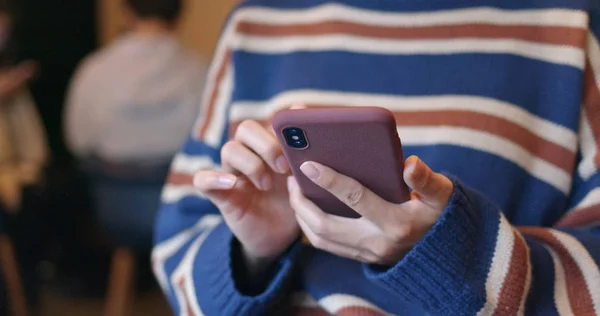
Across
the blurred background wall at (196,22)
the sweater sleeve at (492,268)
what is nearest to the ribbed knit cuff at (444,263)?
the sweater sleeve at (492,268)

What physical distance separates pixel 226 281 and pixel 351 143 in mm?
230

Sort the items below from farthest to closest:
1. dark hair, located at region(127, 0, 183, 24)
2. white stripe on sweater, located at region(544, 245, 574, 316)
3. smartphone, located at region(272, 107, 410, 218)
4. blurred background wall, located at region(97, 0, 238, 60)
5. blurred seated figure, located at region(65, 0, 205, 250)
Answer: blurred background wall, located at region(97, 0, 238, 60)
dark hair, located at region(127, 0, 183, 24)
blurred seated figure, located at region(65, 0, 205, 250)
white stripe on sweater, located at region(544, 245, 574, 316)
smartphone, located at region(272, 107, 410, 218)

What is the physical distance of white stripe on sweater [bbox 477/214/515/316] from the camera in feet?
1.63

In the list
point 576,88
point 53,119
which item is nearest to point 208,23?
point 53,119

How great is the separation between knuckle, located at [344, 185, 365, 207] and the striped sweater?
0.06 meters

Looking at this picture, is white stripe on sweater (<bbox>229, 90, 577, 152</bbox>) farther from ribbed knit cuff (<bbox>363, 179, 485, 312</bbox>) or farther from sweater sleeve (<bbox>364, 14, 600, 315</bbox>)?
ribbed knit cuff (<bbox>363, 179, 485, 312</bbox>)

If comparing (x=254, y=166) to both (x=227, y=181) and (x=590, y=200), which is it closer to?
(x=227, y=181)

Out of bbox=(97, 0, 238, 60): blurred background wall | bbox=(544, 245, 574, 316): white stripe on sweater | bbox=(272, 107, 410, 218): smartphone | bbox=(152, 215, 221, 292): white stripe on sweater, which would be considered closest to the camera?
bbox=(272, 107, 410, 218): smartphone

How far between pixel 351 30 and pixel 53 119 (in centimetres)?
188

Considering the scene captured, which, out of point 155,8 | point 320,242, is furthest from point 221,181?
point 155,8

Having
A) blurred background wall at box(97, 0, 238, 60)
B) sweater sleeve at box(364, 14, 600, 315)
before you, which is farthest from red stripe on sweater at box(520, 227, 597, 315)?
blurred background wall at box(97, 0, 238, 60)

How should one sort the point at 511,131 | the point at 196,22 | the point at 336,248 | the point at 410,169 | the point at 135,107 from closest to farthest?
1. the point at 410,169
2. the point at 336,248
3. the point at 511,131
4. the point at 135,107
5. the point at 196,22

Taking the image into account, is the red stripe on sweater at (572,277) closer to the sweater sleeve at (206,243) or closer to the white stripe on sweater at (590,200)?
the white stripe on sweater at (590,200)

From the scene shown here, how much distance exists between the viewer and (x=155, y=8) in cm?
186
